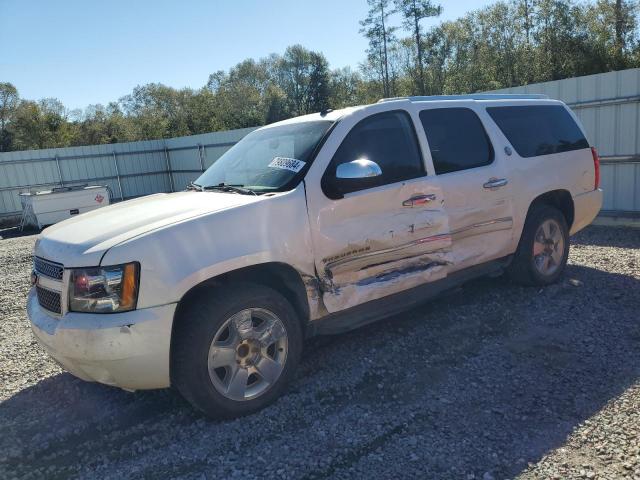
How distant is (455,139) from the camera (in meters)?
4.63

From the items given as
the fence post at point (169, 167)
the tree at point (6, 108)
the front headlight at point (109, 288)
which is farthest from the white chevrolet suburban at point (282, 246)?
the tree at point (6, 108)

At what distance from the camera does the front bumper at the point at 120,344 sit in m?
2.94

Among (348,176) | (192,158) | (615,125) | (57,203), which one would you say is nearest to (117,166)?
(192,158)

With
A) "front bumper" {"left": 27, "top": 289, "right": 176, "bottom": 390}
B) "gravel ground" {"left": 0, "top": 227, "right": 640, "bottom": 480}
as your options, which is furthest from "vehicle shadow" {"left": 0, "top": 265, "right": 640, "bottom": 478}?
"front bumper" {"left": 27, "top": 289, "right": 176, "bottom": 390}

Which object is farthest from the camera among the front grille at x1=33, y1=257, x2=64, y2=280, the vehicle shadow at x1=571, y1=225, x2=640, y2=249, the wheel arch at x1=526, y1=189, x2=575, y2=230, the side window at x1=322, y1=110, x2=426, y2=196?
the vehicle shadow at x1=571, y1=225, x2=640, y2=249

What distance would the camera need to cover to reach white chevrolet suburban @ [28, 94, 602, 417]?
9.91 ft

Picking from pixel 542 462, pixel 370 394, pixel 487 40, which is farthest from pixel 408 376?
pixel 487 40

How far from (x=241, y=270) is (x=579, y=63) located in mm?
35387

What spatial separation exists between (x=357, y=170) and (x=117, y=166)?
19.8 metres

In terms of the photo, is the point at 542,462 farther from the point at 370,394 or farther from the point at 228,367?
the point at 228,367

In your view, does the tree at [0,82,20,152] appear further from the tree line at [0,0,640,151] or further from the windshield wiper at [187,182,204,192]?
the windshield wiper at [187,182,204,192]

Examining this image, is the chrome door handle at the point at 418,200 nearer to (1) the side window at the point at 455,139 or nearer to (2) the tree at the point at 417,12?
(1) the side window at the point at 455,139

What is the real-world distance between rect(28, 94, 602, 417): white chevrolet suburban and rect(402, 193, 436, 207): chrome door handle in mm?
13

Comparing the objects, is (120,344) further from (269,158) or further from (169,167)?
(169,167)
